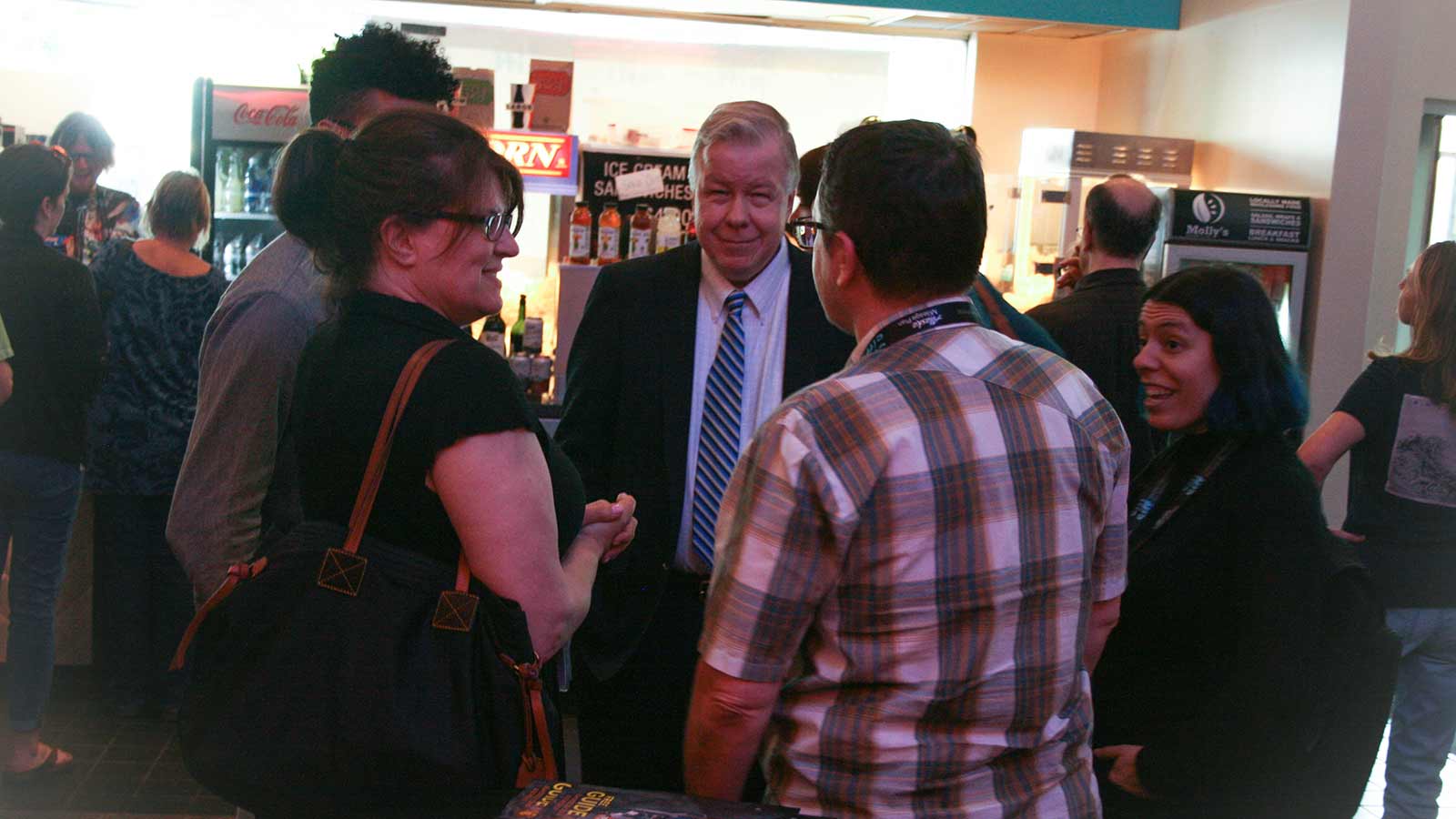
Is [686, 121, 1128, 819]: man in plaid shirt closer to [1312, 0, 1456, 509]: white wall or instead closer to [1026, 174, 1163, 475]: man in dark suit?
[1026, 174, 1163, 475]: man in dark suit

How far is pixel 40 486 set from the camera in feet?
13.0

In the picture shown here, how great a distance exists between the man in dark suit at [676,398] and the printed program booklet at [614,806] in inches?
49.3

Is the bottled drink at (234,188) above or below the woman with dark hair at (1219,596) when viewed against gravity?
above

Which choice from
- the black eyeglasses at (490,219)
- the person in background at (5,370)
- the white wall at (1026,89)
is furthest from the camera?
the white wall at (1026,89)

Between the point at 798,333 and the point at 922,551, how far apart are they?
51.3 inches

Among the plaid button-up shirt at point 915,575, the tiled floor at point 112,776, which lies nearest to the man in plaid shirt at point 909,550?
the plaid button-up shirt at point 915,575

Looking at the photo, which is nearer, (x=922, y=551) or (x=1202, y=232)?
(x=922, y=551)

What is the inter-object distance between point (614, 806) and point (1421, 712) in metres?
3.20

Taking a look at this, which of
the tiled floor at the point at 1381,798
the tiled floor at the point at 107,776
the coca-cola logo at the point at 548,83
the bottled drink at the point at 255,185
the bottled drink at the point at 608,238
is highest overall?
the coca-cola logo at the point at 548,83

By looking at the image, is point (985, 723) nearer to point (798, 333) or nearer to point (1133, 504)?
point (1133, 504)

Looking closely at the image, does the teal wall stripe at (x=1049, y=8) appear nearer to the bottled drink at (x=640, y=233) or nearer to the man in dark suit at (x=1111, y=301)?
the bottled drink at (x=640, y=233)

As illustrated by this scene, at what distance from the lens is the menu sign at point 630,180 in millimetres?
5035

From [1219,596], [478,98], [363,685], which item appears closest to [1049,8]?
[478,98]

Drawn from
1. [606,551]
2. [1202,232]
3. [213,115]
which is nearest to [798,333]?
[606,551]
